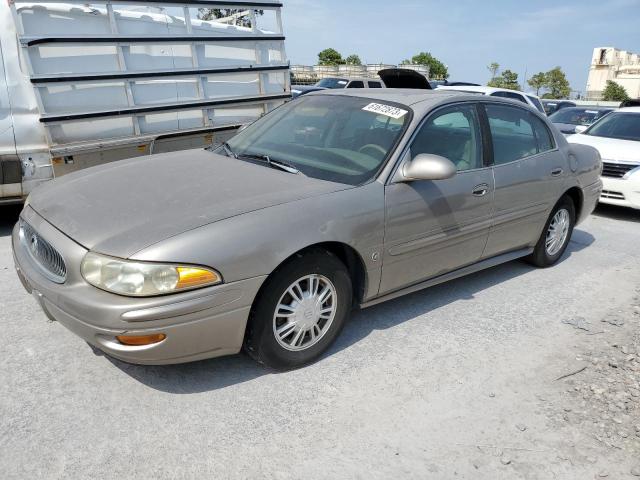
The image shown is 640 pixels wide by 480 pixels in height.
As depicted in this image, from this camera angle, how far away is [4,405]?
2730 millimetres

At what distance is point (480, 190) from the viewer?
3.91 meters

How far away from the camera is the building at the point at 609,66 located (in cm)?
6178

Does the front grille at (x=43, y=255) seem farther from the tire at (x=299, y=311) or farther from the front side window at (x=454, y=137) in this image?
the front side window at (x=454, y=137)

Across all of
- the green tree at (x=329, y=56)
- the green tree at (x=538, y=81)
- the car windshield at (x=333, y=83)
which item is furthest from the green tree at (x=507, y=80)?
the car windshield at (x=333, y=83)

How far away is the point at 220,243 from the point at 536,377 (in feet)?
6.72

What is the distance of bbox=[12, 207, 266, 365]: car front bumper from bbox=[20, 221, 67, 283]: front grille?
1.6 inches

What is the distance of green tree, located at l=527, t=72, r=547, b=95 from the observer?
182 feet

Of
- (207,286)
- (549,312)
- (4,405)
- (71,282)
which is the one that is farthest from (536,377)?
(4,405)

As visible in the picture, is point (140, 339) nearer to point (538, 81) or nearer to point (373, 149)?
point (373, 149)

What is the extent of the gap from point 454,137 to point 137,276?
8.09ft

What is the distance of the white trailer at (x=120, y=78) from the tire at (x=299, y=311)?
3.49 meters

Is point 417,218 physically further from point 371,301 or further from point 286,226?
point 286,226

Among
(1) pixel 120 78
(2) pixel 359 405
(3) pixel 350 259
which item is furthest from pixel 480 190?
(1) pixel 120 78

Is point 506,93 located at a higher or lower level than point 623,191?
higher
